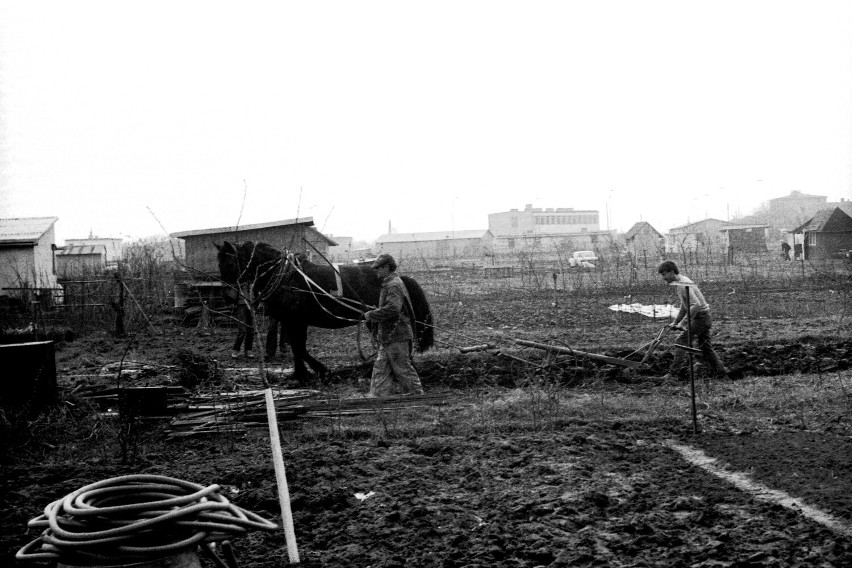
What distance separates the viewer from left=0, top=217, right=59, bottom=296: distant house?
27.9m

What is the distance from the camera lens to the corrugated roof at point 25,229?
28.4 metres

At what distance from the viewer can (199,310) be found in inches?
834

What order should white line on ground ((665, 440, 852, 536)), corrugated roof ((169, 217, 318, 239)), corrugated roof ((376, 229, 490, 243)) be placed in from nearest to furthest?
white line on ground ((665, 440, 852, 536)), corrugated roof ((169, 217, 318, 239)), corrugated roof ((376, 229, 490, 243))

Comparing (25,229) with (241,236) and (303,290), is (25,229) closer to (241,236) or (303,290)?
(241,236)

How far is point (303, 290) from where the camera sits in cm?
1116

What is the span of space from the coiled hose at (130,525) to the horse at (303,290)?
7.10 m

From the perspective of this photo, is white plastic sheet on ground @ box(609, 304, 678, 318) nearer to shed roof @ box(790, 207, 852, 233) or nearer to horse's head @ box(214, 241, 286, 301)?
horse's head @ box(214, 241, 286, 301)

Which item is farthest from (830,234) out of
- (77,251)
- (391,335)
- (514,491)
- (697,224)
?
(514,491)

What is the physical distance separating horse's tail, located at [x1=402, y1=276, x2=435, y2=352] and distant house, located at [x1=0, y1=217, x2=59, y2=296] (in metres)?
20.4

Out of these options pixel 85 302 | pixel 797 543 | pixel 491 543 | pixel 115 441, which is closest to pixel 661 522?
pixel 797 543

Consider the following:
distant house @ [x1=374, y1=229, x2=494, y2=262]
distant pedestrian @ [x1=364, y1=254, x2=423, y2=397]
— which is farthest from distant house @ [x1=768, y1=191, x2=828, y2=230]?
distant pedestrian @ [x1=364, y1=254, x2=423, y2=397]

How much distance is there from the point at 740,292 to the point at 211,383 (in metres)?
17.1

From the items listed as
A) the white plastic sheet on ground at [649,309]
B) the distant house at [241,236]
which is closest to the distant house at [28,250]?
the distant house at [241,236]

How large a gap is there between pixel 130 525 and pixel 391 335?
6.53 m
